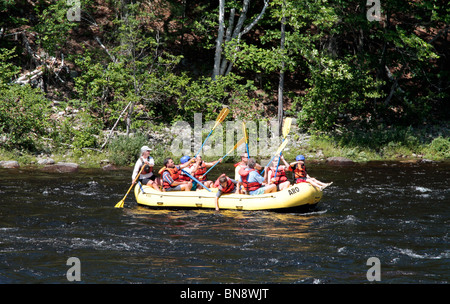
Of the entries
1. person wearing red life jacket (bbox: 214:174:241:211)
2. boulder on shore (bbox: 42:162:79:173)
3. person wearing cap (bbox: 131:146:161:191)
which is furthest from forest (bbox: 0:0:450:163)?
person wearing red life jacket (bbox: 214:174:241:211)

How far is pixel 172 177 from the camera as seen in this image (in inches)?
518

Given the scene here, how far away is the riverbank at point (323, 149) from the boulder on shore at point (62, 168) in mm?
333

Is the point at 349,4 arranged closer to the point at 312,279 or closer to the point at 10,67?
the point at 10,67

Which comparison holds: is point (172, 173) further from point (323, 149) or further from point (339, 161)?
point (323, 149)

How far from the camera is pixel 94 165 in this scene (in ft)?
58.2

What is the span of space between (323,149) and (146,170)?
8.92 meters

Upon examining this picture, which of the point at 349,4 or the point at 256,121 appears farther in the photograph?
the point at 349,4

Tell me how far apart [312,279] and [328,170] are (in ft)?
33.0

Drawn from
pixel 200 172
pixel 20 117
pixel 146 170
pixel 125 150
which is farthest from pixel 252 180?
pixel 20 117

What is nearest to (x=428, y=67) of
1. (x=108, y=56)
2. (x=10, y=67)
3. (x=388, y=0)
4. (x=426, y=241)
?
(x=388, y=0)

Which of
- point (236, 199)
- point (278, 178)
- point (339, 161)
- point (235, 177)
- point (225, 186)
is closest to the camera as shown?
point (236, 199)
